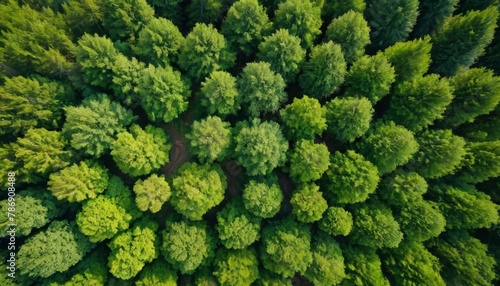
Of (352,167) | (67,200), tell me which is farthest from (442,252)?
(67,200)

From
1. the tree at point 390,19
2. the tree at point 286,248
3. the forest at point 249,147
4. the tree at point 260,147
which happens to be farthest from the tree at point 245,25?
the tree at point 286,248

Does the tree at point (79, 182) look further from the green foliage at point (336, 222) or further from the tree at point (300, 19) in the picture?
the tree at point (300, 19)

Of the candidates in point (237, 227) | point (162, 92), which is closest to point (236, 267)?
point (237, 227)

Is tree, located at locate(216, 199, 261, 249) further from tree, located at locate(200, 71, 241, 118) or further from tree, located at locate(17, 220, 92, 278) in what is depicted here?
tree, located at locate(17, 220, 92, 278)

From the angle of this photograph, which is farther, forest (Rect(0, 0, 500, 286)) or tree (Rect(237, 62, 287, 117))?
tree (Rect(237, 62, 287, 117))

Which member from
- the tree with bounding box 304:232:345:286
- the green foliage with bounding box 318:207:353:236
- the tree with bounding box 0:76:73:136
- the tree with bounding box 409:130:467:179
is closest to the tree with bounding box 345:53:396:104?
the tree with bounding box 409:130:467:179
